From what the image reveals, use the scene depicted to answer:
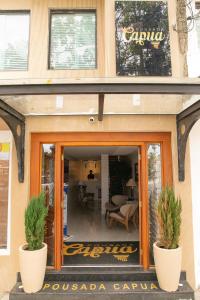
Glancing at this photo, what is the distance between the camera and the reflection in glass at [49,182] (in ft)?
Result: 15.0

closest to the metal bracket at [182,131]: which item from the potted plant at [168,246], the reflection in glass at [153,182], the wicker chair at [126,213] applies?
the reflection in glass at [153,182]

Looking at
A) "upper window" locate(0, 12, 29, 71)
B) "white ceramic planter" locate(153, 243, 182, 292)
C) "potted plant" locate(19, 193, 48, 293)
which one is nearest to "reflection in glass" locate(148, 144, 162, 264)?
"white ceramic planter" locate(153, 243, 182, 292)

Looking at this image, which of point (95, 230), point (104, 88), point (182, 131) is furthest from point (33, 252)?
point (95, 230)

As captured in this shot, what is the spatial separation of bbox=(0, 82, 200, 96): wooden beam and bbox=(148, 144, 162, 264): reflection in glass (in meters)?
1.68

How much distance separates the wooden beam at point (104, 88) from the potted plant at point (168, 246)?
1672 mm

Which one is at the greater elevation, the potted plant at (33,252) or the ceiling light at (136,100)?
the ceiling light at (136,100)

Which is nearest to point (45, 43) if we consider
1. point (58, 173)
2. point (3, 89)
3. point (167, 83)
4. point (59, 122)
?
point (59, 122)

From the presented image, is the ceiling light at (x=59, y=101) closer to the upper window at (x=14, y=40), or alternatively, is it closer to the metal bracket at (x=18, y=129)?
the metal bracket at (x=18, y=129)

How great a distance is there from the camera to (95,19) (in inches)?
201

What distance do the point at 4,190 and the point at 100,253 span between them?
2.39m

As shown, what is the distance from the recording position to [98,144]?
15.1 feet

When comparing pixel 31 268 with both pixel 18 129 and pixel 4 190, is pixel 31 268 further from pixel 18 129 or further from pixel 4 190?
pixel 18 129

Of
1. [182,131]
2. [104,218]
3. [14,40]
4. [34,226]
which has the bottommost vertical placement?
[104,218]

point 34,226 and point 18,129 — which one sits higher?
point 18,129
